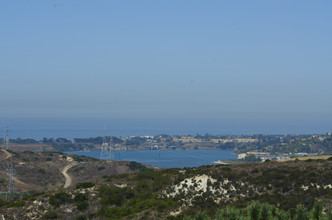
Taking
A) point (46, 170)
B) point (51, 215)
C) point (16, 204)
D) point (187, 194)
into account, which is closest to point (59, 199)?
point (51, 215)

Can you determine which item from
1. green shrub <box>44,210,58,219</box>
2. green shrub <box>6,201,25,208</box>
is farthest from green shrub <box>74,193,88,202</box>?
green shrub <box>6,201,25,208</box>

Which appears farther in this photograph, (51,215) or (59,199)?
(59,199)

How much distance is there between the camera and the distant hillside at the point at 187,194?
43.6 m

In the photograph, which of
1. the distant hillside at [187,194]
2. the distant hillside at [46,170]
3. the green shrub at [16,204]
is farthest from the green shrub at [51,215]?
the distant hillside at [46,170]

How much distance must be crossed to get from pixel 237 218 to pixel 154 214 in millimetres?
11394

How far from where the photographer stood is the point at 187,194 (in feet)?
163

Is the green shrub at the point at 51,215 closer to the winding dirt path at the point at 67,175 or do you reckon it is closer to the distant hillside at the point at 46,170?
the distant hillside at the point at 46,170

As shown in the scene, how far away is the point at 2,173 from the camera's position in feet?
359

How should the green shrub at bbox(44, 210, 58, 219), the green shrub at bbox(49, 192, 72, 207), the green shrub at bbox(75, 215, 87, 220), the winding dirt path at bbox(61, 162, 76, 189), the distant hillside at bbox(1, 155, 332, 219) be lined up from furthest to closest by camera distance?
the winding dirt path at bbox(61, 162, 76, 189), the green shrub at bbox(49, 192, 72, 207), the green shrub at bbox(75, 215, 87, 220), the green shrub at bbox(44, 210, 58, 219), the distant hillside at bbox(1, 155, 332, 219)

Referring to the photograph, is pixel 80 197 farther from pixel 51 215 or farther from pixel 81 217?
pixel 51 215

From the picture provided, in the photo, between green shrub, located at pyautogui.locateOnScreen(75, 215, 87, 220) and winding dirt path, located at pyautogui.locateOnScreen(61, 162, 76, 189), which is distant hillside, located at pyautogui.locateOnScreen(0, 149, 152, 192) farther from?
green shrub, located at pyautogui.locateOnScreen(75, 215, 87, 220)

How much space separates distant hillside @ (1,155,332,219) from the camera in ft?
143

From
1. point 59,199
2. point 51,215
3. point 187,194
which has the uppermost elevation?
point 187,194

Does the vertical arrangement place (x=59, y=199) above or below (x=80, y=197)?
below
